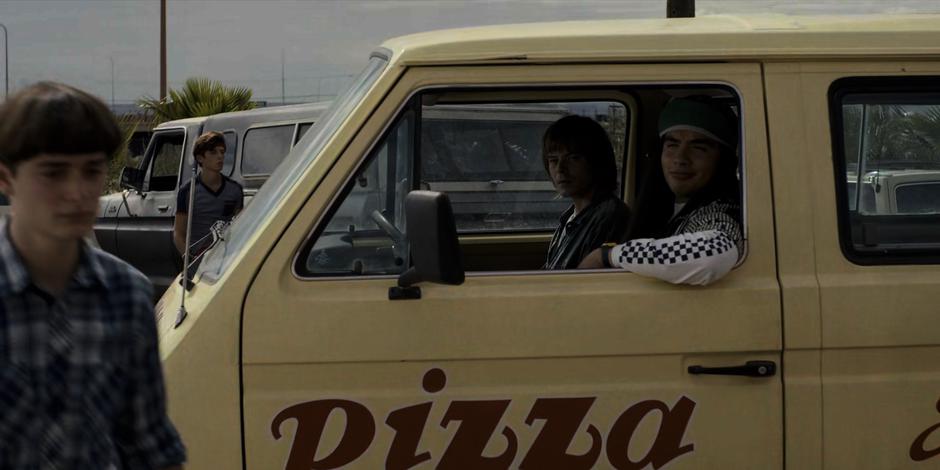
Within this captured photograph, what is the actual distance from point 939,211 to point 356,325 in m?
1.62

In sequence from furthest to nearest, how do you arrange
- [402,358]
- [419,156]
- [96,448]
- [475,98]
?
[475,98] → [419,156] → [402,358] → [96,448]

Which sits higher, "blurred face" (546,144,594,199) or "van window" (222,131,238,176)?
"van window" (222,131,238,176)

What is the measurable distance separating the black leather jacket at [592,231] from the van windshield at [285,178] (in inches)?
35.0

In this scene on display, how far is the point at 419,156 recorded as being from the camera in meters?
3.43

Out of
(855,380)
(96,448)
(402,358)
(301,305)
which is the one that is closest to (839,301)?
(855,380)

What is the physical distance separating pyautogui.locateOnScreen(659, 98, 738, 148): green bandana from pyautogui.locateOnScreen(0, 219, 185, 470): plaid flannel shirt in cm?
210

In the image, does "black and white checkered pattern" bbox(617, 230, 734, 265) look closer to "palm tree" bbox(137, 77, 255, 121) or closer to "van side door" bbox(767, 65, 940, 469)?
"van side door" bbox(767, 65, 940, 469)

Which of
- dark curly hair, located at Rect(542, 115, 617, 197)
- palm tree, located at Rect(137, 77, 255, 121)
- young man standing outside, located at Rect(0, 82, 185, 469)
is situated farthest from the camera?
palm tree, located at Rect(137, 77, 255, 121)

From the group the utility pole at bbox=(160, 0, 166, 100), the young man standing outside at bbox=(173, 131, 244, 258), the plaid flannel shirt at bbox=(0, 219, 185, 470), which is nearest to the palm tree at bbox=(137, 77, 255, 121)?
the utility pole at bbox=(160, 0, 166, 100)

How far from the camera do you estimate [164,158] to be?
1414 centimetres

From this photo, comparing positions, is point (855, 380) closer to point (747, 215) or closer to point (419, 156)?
point (747, 215)

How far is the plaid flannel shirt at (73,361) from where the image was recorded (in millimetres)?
1887

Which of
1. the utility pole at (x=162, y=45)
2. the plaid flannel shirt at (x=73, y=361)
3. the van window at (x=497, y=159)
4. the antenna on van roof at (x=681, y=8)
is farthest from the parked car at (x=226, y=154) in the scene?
the utility pole at (x=162, y=45)

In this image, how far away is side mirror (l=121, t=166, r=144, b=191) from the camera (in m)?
13.6
